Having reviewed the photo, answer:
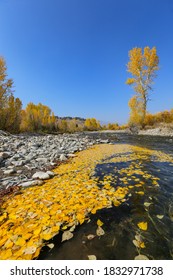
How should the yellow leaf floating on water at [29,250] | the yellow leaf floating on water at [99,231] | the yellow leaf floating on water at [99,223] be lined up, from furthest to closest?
the yellow leaf floating on water at [99,223]
the yellow leaf floating on water at [99,231]
the yellow leaf floating on water at [29,250]

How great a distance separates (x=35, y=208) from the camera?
2.92 m

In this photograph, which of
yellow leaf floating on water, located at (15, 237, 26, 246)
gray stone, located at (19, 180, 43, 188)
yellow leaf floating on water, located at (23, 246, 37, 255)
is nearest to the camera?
yellow leaf floating on water, located at (23, 246, 37, 255)

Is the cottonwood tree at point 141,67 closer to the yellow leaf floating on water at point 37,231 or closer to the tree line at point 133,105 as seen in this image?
the tree line at point 133,105

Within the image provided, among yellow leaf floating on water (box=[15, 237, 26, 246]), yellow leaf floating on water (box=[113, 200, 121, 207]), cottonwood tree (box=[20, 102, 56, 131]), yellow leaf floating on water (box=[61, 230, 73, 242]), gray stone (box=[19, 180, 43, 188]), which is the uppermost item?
cottonwood tree (box=[20, 102, 56, 131])

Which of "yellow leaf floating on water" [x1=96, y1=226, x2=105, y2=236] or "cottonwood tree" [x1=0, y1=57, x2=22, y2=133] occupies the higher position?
"cottonwood tree" [x1=0, y1=57, x2=22, y2=133]

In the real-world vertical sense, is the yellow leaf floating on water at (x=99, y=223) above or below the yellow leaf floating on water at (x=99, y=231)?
above

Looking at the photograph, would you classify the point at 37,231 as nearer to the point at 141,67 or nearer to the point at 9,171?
the point at 9,171

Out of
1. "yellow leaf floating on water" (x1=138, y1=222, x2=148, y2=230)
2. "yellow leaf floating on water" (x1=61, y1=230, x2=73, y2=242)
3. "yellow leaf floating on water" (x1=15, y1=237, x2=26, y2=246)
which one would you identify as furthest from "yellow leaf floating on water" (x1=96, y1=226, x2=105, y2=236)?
"yellow leaf floating on water" (x1=15, y1=237, x2=26, y2=246)

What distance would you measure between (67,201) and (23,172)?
2756 mm

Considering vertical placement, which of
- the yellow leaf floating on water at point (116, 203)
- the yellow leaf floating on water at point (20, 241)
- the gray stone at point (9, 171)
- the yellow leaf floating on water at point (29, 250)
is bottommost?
the yellow leaf floating on water at point (29, 250)

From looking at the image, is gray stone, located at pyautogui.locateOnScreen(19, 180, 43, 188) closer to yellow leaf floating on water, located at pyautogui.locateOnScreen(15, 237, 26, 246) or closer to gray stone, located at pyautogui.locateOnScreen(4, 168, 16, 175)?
gray stone, located at pyautogui.locateOnScreen(4, 168, 16, 175)

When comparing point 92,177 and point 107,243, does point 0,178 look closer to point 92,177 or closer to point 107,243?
point 92,177

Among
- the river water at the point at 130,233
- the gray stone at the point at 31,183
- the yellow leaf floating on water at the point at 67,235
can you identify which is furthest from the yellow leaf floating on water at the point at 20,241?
the gray stone at the point at 31,183

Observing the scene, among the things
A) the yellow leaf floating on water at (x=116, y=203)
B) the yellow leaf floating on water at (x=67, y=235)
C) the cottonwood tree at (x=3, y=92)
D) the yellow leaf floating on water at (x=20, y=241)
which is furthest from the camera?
the cottonwood tree at (x=3, y=92)
